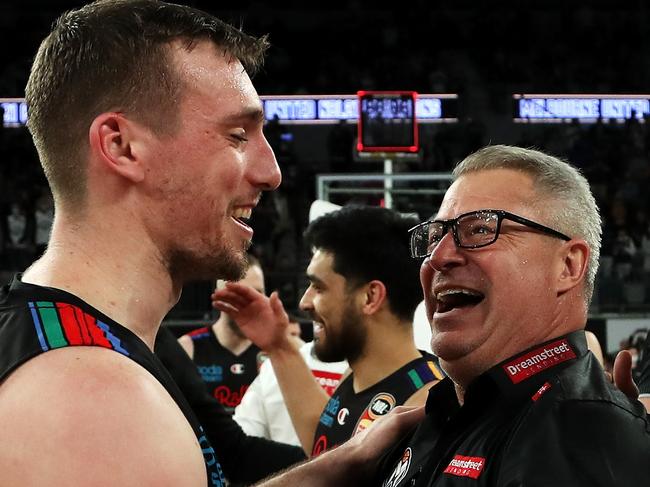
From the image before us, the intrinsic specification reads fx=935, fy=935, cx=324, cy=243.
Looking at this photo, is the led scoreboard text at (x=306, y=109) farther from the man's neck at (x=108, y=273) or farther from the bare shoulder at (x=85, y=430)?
the bare shoulder at (x=85, y=430)

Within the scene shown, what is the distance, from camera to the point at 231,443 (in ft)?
11.7

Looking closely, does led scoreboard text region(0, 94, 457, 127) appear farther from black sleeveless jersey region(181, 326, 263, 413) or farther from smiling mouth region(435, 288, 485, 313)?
smiling mouth region(435, 288, 485, 313)

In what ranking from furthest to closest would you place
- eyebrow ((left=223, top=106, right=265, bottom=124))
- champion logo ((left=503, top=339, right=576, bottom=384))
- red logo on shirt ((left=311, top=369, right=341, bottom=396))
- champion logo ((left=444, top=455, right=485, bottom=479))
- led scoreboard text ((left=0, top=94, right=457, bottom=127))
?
led scoreboard text ((left=0, top=94, right=457, bottom=127)) → red logo on shirt ((left=311, top=369, right=341, bottom=396)) → champion logo ((left=503, top=339, right=576, bottom=384)) → champion logo ((left=444, top=455, right=485, bottom=479)) → eyebrow ((left=223, top=106, right=265, bottom=124))

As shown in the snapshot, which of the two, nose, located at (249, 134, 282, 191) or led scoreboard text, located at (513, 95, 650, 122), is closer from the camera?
nose, located at (249, 134, 282, 191)

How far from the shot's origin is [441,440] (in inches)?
82.5

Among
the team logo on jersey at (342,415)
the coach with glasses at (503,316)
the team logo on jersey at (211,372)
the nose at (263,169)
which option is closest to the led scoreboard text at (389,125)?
the team logo on jersey at (211,372)

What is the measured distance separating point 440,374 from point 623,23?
16.6 meters

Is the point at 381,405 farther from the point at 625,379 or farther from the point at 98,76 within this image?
the point at 98,76

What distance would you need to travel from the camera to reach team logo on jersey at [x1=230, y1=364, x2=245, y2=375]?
22.0 feet

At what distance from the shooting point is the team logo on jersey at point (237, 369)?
6.71 meters

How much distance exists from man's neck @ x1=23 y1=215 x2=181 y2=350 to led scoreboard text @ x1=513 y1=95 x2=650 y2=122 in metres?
11.2

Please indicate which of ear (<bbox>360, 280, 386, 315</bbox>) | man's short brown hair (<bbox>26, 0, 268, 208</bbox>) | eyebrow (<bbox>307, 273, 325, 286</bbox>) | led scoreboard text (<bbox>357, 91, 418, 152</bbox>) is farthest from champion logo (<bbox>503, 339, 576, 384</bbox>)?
led scoreboard text (<bbox>357, 91, 418, 152</bbox>)

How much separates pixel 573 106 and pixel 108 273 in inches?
465

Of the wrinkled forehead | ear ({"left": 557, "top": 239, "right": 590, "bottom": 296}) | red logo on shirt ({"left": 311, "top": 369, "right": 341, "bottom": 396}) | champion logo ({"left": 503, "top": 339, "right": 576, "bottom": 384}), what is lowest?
red logo on shirt ({"left": 311, "top": 369, "right": 341, "bottom": 396})
